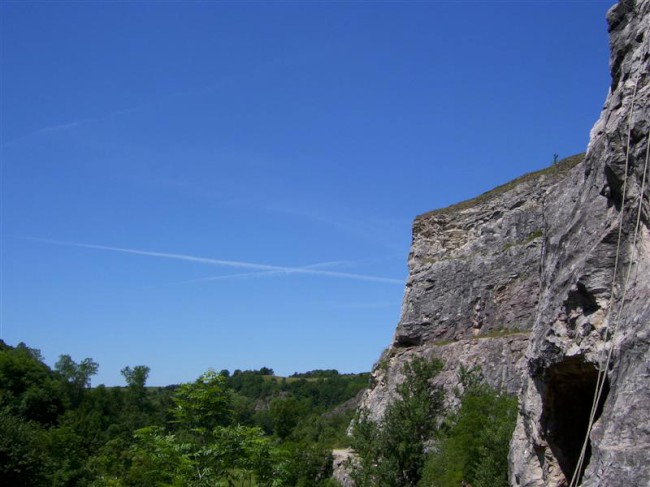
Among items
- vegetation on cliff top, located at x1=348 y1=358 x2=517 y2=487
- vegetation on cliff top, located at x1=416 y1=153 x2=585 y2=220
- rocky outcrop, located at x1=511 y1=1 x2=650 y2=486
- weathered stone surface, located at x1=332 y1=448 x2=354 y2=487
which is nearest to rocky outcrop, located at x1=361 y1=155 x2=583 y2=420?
vegetation on cliff top, located at x1=416 y1=153 x2=585 y2=220

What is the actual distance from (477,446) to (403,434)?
9.27m

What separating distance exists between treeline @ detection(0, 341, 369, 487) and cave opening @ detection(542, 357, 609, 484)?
7.44 metres

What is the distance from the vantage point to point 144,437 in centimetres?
1531

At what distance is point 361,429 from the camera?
3209 cm

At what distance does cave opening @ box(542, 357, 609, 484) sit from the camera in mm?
9039

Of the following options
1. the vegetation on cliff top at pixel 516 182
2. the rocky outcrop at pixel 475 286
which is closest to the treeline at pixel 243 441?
the rocky outcrop at pixel 475 286

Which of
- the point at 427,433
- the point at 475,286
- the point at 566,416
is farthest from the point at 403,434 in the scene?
the point at 566,416

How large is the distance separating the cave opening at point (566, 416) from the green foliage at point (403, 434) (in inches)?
830

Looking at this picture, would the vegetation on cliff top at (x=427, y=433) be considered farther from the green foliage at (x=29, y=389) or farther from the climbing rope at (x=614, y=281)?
the green foliage at (x=29, y=389)

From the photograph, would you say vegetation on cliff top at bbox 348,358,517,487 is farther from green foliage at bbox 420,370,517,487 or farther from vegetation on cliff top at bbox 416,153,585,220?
vegetation on cliff top at bbox 416,153,585,220

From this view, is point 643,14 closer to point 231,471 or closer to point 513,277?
point 231,471

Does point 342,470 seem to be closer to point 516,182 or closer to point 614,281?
point 516,182

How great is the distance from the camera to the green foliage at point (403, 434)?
97.5 feet

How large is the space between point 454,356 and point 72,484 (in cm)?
2492
